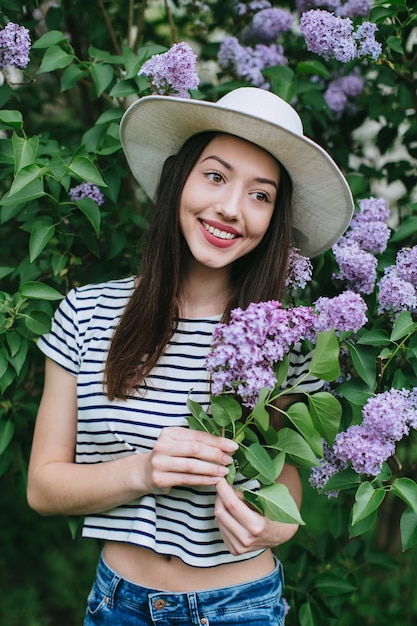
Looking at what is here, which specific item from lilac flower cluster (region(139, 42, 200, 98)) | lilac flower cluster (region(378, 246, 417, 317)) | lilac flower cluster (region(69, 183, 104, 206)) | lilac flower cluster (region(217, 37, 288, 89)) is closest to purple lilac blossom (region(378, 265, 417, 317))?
lilac flower cluster (region(378, 246, 417, 317))

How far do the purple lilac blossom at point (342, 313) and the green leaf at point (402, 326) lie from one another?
0.08 m

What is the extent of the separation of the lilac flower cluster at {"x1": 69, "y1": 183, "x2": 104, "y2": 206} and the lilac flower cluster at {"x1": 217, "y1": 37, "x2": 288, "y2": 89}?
0.61m

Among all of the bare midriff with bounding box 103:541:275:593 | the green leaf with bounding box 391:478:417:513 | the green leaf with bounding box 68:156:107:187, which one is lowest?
the bare midriff with bounding box 103:541:275:593

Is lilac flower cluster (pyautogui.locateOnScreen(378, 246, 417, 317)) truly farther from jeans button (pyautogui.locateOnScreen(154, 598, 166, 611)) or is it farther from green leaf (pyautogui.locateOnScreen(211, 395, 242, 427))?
jeans button (pyautogui.locateOnScreen(154, 598, 166, 611))

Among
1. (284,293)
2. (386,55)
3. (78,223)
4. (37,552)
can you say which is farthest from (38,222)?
(37,552)

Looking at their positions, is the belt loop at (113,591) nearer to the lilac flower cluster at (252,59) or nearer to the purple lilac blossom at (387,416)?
the purple lilac blossom at (387,416)

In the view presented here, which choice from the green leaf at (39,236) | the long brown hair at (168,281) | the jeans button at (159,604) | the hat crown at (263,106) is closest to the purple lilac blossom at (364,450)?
the long brown hair at (168,281)

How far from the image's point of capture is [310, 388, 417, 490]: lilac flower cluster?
131 cm

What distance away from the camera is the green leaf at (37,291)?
5.32 ft

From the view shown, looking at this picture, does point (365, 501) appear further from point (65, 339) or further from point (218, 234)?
point (65, 339)

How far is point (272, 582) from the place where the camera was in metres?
1.57

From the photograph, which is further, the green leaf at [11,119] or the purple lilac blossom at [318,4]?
the purple lilac blossom at [318,4]

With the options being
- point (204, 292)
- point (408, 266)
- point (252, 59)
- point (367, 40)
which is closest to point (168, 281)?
point (204, 292)

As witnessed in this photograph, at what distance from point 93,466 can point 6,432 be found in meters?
0.40
